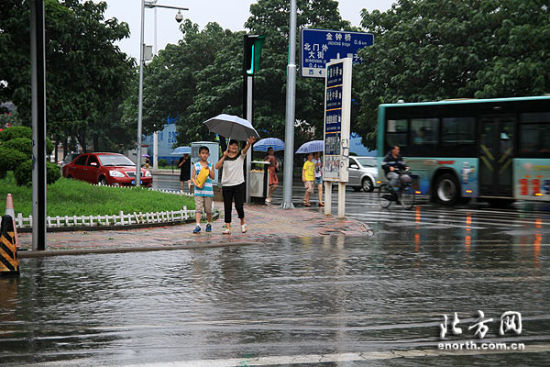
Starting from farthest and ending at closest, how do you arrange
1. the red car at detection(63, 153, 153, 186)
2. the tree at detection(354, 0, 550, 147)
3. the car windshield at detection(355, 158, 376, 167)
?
the car windshield at detection(355, 158, 376, 167), the tree at detection(354, 0, 550, 147), the red car at detection(63, 153, 153, 186)

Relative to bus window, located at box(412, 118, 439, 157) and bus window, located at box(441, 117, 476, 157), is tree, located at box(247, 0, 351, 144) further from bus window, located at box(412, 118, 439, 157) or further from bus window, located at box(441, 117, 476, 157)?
bus window, located at box(441, 117, 476, 157)

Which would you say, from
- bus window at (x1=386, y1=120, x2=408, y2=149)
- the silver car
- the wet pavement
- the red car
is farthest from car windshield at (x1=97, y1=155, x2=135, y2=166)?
the wet pavement

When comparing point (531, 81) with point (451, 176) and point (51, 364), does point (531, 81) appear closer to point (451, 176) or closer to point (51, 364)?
point (451, 176)

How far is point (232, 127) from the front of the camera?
14.4m

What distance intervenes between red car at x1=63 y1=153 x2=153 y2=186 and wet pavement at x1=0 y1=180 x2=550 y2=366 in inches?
691

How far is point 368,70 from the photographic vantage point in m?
40.5

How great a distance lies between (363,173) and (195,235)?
20068mm

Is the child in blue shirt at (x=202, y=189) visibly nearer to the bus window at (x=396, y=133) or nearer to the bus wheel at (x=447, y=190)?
the bus wheel at (x=447, y=190)

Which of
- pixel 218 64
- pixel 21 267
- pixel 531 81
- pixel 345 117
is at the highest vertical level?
pixel 218 64

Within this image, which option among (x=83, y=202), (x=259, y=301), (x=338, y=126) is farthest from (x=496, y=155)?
(x=259, y=301)

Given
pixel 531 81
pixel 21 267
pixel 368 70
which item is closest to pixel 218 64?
pixel 368 70

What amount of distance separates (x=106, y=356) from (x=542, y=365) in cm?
307

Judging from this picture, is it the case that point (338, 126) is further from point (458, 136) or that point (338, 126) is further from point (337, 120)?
point (458, 136)

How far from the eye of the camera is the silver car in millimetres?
32156
